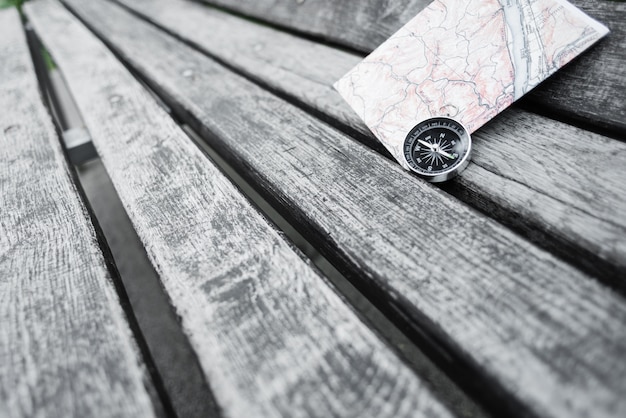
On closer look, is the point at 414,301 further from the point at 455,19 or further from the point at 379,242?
the point at 455,19

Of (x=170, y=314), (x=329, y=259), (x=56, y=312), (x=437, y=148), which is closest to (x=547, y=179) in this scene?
(x=437, y=148)

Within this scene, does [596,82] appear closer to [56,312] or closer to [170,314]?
[56,312]

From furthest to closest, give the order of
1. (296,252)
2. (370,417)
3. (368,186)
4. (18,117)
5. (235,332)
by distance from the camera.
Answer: (18,117), (368,186), (296,252), (235,332), (370,417)

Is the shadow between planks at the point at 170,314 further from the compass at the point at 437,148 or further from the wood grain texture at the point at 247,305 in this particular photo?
the compass at the point at 437,148

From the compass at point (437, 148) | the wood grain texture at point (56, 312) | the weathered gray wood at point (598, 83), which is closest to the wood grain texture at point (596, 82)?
the weathered gray wood at point (598, 83)

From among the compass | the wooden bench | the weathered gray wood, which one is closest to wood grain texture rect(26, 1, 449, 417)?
the wooden bench

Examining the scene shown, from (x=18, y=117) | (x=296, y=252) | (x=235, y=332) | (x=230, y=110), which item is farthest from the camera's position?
(x=18, y=117)

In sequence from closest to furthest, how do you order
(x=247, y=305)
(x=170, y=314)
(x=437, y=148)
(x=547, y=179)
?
(x=247, y=305)
(x=547, y=179)
(x=437, y=148)
(x=170, y=314)

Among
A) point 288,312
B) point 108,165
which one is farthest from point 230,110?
point 288,312

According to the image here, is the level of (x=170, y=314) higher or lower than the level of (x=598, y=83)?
lower
